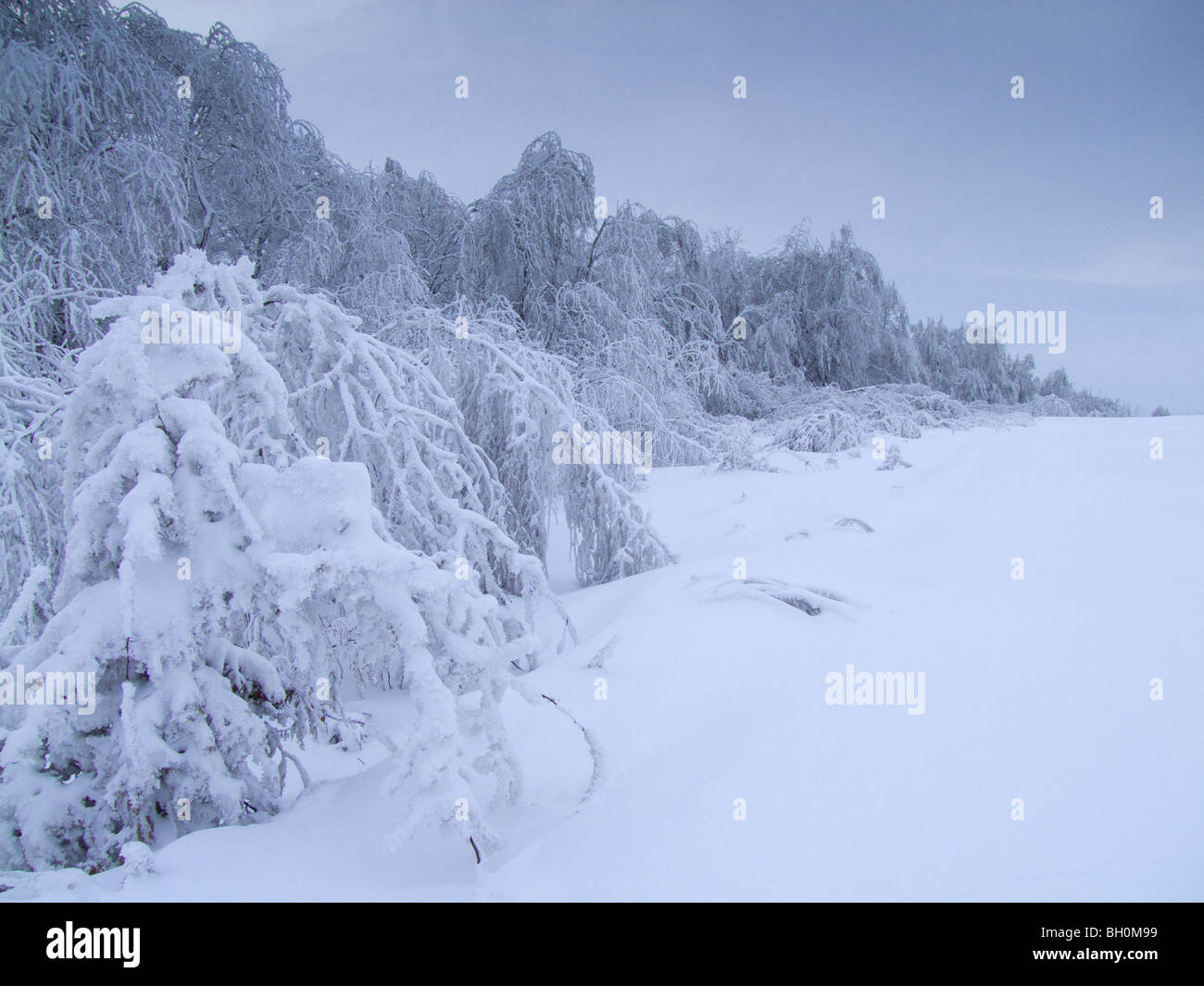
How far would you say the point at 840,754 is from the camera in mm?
1759

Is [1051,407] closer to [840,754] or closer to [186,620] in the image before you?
[840,754]

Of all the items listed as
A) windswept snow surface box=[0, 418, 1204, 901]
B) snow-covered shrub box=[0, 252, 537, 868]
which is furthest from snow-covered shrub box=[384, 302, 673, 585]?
snow-covered shrub box=[0, 252, 537, 868]

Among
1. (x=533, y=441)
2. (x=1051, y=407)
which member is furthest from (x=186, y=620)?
(x=1051, y=407)

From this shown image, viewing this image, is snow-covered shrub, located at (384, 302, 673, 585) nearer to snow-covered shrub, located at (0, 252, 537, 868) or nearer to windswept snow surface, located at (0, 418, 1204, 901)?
windswept snow surface, located at (0, 418, 1204, 901)

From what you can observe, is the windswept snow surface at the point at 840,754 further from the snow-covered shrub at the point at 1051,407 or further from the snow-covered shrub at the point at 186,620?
the snow-covered shrub at the point at 1051,407

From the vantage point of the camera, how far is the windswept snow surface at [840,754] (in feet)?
4.42

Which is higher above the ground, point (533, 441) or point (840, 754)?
point (533, 441)

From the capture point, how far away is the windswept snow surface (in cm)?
135

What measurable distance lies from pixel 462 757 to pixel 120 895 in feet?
2.36

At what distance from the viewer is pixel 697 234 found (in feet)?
32.0

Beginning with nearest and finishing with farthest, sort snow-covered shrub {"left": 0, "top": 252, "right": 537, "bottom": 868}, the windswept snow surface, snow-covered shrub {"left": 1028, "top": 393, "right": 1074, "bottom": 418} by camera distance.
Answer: the windswept snow surface, snow-covered shrub {"left": 0, "top": 252, "right": 537, "bottom": 868}, snow-covered shrub {"left": 1028, "top": 393, "right": 1074, "bottom": 418}

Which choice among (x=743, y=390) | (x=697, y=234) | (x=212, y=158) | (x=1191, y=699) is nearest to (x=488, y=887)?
(x=1191, y=699)
